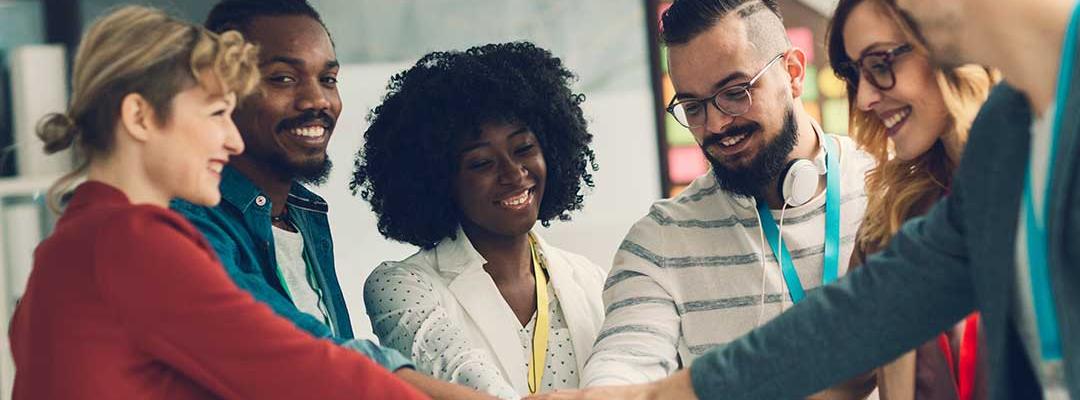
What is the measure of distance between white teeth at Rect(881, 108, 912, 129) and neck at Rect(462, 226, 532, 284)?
3.02ft

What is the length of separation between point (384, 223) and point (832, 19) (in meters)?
1.25

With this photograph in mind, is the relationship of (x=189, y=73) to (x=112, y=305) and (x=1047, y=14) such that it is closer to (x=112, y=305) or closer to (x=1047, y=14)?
(x=112, y=305)

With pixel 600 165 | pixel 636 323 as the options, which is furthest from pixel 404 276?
pixel 600 165

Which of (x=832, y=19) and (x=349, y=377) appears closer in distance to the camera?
(x=349, y=377)

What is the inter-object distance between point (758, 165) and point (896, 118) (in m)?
0.49

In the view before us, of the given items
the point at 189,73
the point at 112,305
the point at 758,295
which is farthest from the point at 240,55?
the point at 758,295

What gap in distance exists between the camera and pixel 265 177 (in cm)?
259

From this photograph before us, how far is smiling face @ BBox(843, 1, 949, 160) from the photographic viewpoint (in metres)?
2.23

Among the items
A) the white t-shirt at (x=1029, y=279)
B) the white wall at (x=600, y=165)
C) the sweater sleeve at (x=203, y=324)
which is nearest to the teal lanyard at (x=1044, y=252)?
the white t-shirt at (x=1029, y=279)

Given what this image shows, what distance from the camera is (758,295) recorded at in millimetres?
2662

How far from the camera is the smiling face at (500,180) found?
2.78m

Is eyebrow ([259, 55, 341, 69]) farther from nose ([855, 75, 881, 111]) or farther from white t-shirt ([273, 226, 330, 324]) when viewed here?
nose ([855, 75, 881, 111])

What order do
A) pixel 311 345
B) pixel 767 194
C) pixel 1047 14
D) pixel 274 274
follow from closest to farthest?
1. pixel 1047 14
2. pixel 311 345
3. pixel 274 274
4. pixel 767 194

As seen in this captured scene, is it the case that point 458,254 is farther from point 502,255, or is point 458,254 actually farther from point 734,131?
point 734,131
